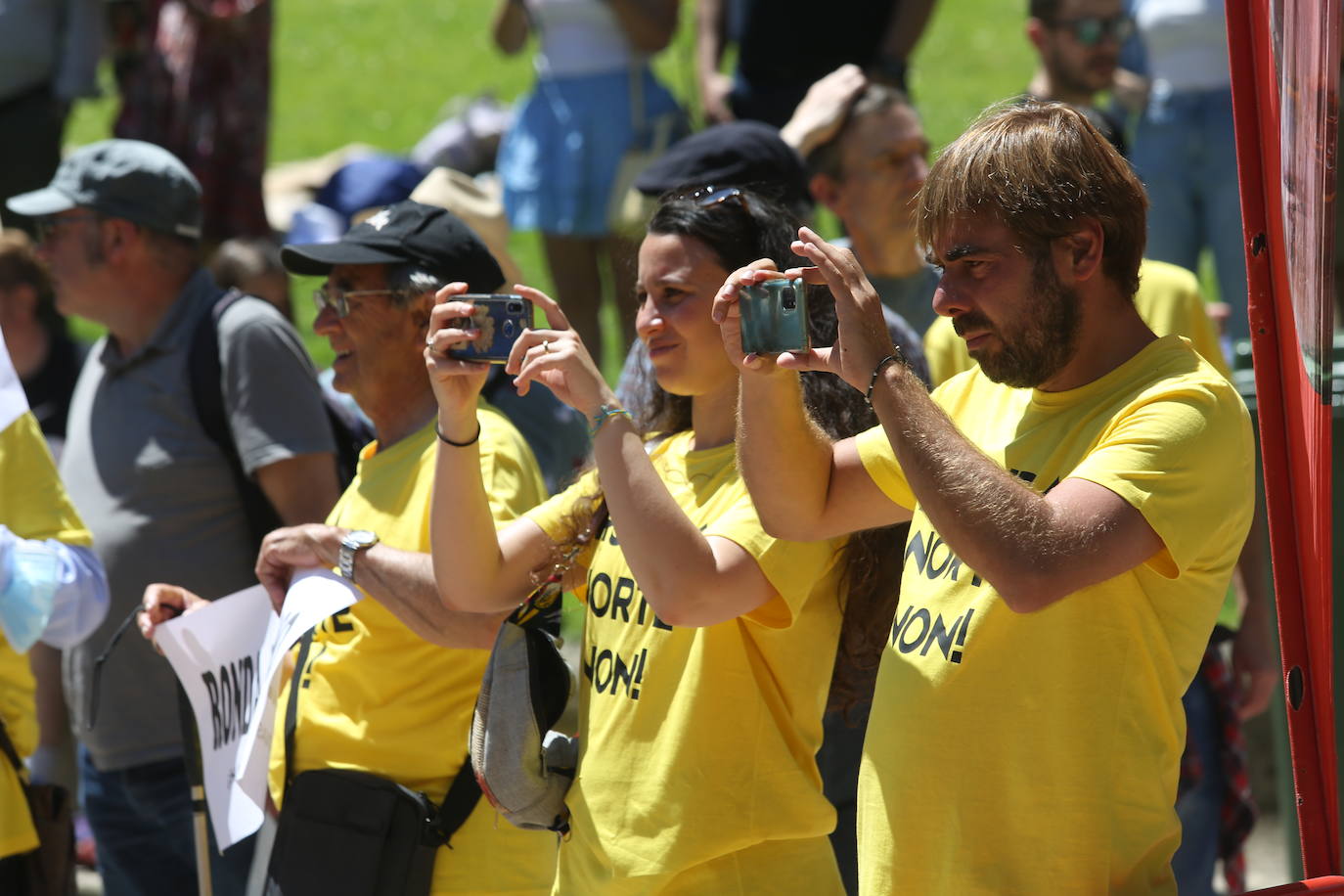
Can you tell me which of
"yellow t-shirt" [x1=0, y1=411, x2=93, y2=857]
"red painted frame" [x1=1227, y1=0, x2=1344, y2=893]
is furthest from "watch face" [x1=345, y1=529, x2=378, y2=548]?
"red painted frame" [x1=1227, y1=0, x2=1344, y2=893]

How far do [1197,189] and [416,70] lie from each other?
12.0 m

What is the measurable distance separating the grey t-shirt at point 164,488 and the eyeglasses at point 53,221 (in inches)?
15.4

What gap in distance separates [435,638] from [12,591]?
34.7 inches

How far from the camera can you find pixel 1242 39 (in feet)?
7.04

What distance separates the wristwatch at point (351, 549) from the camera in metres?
2.99

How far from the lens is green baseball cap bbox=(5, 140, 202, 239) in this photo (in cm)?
403

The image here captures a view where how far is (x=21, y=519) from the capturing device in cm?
331

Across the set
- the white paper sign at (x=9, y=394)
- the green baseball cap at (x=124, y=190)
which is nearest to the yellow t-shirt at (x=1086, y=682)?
the white paper sign at (x=9, y=394)

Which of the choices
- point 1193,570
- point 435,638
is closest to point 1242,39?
point 1193,570

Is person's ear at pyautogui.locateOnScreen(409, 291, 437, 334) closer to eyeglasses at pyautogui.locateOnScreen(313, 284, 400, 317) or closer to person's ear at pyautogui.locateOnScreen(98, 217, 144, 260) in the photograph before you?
eyeglasses at pyautogui.locateOnScreen(313, 284, 400, 317)

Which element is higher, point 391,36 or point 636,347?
point 391,36

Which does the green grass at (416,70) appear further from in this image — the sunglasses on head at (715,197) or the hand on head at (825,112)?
the sunglasses on head at (715,197)

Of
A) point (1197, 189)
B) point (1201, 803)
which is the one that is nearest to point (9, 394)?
point (1201, 803)

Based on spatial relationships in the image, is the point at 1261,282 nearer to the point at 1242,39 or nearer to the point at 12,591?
the point at 1242,39
